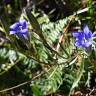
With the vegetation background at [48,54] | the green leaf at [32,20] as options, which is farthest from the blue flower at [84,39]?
the green leaf at [32,20]

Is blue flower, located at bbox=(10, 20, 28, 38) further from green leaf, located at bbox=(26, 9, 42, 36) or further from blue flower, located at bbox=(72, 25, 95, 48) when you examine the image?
blue flower, located at bbox=(72, 25, 95, 48)

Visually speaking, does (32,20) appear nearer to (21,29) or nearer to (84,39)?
(21,29)

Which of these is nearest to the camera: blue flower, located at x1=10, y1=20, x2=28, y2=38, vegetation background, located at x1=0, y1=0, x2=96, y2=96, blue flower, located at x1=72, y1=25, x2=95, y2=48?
blue flower, located at x1=72, y1=25, x2=95, y2=48

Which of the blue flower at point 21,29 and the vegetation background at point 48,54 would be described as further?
the vegetation background at point 48,54

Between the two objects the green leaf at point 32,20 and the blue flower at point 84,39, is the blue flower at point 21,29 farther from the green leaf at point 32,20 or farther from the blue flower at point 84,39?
the blue flower at point 84,39

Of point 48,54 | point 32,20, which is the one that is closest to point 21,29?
point 32,20

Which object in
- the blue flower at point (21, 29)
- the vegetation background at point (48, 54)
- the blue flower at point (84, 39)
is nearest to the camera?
the blue flower at point (84, 39)

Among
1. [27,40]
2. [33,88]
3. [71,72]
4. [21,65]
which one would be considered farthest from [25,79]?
[27,40]

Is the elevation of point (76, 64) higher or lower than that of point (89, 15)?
lower

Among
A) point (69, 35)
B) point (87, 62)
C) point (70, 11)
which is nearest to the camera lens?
point (87, 62)

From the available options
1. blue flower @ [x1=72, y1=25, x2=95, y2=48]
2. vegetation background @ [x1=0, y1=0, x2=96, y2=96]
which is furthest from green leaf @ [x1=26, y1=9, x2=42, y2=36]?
blue flower @ [x1=72, y1=25, x2=95, y2=48]

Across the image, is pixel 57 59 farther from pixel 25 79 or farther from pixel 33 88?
pixel 25 79
